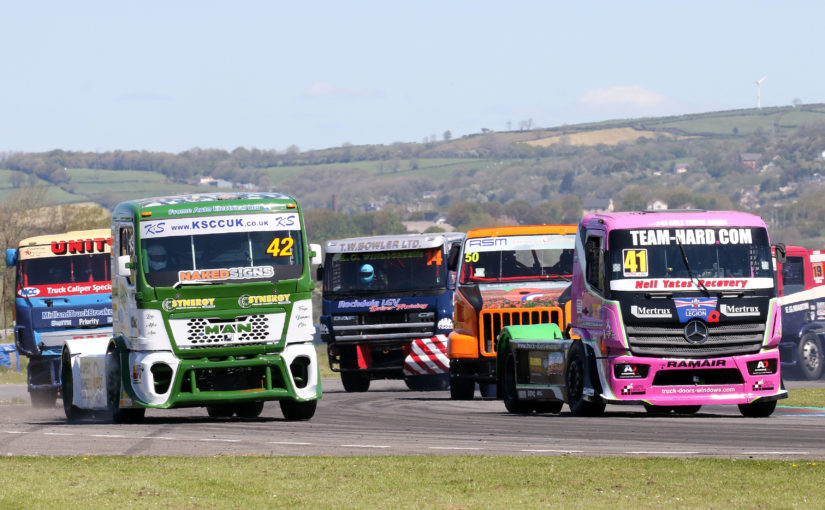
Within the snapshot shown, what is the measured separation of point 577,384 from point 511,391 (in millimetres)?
2232

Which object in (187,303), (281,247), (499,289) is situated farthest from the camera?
(499,289)

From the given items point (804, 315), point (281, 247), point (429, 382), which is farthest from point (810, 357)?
point (281, 247)

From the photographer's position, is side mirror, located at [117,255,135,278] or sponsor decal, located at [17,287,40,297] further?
sponsor decal, located at [17,287,40,297]

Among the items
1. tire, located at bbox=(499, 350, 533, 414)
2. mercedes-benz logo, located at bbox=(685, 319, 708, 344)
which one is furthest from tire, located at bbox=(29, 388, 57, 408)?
mercedes-benz logo, located at bbox=(685, 319, 708, 344)

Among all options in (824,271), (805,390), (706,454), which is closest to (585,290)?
(706,454)

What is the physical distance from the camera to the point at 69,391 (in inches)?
906

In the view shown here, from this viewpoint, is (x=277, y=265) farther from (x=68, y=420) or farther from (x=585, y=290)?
(x=68, y=420)

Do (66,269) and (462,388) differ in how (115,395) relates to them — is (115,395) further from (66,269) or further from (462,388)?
(66,269)

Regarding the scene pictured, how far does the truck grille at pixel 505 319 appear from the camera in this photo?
23.8 metres

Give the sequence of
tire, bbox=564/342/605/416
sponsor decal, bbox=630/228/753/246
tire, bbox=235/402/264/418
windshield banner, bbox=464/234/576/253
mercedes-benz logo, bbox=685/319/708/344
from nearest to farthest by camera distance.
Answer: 1. mercedes-benz logo, bbox=685/319/708/344
2. sponsor decal, bbox=630/228/753/246
3. tire, bbox=564/342/605/416
4. tire, bbox=235/402/264/418
5. windshield banner, bbox=464/234/576/253

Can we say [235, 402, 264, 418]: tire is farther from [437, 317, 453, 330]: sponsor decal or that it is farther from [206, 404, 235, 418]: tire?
[437, 317, 453, 330]: sponsor decal

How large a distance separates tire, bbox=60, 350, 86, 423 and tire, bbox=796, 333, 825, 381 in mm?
18002

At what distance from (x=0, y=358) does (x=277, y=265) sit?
28517 millimetres

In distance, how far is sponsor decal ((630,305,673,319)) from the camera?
720 inches
